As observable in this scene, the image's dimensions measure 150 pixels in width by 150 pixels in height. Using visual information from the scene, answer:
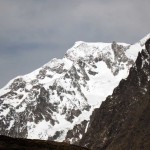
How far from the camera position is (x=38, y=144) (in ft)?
243

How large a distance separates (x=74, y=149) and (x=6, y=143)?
9514mm

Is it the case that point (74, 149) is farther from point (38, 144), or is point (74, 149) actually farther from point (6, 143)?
point (6, 143)

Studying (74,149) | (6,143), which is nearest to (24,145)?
(6,143)

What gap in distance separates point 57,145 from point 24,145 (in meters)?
4.95

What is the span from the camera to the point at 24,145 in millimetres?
72312

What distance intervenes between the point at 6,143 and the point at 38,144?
182 inches

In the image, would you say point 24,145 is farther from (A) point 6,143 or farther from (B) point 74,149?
(B) point 74,149

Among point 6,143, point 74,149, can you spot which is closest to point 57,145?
point 74,149

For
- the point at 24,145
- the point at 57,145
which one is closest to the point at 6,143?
the point at 24,145

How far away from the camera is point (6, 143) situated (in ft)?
235

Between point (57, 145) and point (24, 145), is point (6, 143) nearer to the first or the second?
point (24, 145)

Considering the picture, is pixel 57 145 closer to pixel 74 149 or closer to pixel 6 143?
pixel 74 149

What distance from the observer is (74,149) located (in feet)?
247

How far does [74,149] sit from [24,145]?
717 cm
